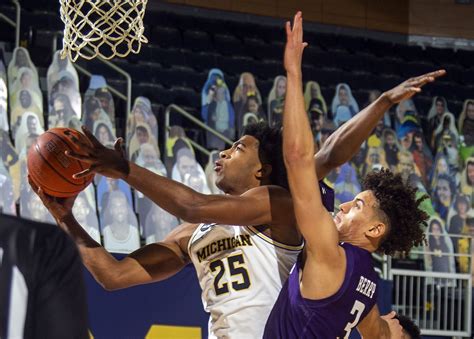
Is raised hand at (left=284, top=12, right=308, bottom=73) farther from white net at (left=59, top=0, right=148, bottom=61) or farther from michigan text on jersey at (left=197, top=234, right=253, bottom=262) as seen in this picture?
white net at (left=59, top=0, right=148, bottom=61)

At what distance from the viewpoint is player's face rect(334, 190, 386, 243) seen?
3252 mm

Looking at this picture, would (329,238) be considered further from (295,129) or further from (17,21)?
(17,21)

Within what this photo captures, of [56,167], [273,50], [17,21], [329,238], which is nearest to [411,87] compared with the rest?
[329,238]

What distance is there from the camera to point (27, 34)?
10.2m

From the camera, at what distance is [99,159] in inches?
117

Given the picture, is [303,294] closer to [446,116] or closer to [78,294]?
[78,294]

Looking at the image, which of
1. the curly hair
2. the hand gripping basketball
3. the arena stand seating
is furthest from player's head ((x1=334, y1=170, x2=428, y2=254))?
the arena stand seating

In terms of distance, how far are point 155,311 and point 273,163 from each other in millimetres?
2754

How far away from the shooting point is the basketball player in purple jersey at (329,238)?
2.95 meters

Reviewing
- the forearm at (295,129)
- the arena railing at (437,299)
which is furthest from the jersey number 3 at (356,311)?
the arena railing at (437,299)

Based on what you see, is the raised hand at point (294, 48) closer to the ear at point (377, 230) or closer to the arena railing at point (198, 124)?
the ear at point (377, 230)

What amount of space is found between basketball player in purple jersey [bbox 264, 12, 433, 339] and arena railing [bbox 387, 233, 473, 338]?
479cm

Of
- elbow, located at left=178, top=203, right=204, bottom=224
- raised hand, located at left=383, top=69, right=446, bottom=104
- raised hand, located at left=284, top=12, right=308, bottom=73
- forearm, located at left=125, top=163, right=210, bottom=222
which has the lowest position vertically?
elbow, located at left=178, top=203, right=204, bottom=224

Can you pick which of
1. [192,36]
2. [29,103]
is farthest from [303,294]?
[192,36]
